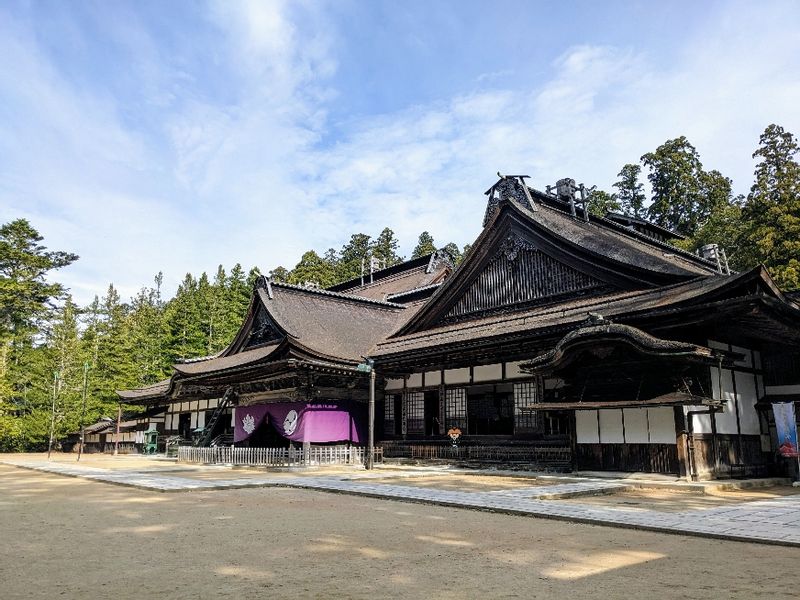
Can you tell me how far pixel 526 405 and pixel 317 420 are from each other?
8.71 meters

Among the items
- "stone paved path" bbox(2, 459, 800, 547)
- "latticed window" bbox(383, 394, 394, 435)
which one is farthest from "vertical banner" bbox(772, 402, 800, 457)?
"latticed window" bbox(383, 394, 394, 435)

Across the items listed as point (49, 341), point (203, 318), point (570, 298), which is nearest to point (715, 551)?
point (570, 298)

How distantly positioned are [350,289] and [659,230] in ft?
76.9

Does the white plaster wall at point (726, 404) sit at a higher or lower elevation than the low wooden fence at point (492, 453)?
higher

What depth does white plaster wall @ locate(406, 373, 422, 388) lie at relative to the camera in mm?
21625

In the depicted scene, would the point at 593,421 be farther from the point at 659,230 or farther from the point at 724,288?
A: the point at 659,230

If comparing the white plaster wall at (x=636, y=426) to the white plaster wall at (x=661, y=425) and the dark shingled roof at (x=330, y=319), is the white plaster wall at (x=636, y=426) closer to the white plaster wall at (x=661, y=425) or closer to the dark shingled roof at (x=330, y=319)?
the white plaster wall at (x=661, y=425)

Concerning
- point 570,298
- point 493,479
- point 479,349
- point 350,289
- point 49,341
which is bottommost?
point 493,479

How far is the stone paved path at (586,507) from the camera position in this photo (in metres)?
7.49

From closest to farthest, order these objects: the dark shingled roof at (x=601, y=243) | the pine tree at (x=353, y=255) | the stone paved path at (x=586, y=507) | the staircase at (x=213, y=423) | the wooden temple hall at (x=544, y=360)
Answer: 1. the stone paved path at (x=586, y=507)
2. the wooden temple hall at (x=544, y=360)
3. the dark shingled roof at (x=601, y=243)
4. the staircase at (x=213, y=423)
5. the pine tree at (x=353, y=255)

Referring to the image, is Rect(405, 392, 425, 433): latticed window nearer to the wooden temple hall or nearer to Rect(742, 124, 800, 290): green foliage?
the wooden temple hall

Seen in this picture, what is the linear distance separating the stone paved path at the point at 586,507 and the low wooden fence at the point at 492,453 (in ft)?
8.65

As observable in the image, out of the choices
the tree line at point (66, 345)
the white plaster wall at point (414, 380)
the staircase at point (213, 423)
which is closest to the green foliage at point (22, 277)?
the tree line at point (66, 345)

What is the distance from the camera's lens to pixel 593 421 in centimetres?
1554
